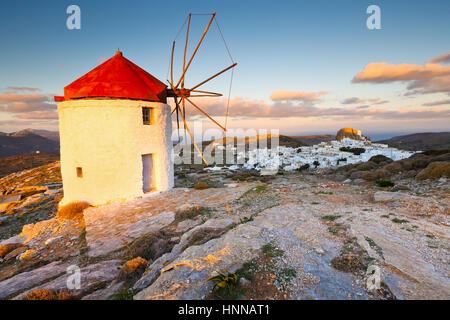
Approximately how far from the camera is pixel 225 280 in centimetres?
336

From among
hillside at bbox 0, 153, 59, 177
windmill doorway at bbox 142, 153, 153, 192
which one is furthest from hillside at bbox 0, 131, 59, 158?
windmill doorway at bbox 142, 153, 153, 192

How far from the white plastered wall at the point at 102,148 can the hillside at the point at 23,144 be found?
76.5 metres

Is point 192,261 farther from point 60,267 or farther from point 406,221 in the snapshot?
point 406,221

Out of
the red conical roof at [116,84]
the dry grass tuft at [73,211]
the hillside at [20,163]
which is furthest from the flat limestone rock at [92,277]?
the hillside at [20,163]

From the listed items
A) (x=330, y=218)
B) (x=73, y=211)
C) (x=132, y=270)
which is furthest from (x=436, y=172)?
(x=73, y=211)

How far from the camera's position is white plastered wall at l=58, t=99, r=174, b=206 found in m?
9.95

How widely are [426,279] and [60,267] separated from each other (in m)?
8.20

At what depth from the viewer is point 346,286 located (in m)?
3.39

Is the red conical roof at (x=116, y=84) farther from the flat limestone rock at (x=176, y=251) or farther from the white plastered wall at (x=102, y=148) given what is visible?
the flat limestone rock at (x=176, y=251)

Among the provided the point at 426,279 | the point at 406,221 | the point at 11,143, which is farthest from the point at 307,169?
the point at 11,143

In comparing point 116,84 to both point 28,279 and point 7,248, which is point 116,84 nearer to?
point 7,248

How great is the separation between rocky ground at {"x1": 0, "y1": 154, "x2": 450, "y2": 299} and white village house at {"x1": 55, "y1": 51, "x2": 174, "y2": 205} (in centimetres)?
120

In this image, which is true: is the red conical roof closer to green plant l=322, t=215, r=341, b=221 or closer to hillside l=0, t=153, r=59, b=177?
green plant l=322, t=215, r=341, b=221

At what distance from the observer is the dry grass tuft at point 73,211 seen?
9.36 meters
